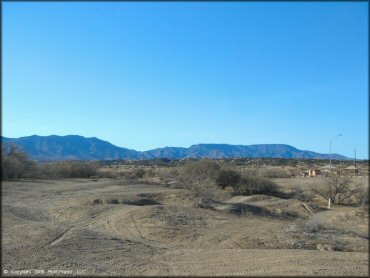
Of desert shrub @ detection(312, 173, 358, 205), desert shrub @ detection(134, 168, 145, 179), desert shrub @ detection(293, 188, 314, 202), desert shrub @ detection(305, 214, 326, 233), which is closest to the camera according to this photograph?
desert shrub @ detection(305, 214, 326, 233)

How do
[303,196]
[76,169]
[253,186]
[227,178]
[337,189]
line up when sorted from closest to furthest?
[337,189] → [303,196] → [253,186] → [227,178] → [76,169]

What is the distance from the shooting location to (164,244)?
2067cm

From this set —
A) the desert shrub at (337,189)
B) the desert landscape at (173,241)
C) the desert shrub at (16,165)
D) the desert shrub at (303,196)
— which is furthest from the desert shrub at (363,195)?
the desert shrub at (16,165)

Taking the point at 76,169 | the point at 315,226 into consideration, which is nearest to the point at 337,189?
the point at 315,226

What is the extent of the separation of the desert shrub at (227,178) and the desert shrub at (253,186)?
68 cm

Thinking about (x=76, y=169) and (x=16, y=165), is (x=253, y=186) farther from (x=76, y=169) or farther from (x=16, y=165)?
(x=16, y=165)

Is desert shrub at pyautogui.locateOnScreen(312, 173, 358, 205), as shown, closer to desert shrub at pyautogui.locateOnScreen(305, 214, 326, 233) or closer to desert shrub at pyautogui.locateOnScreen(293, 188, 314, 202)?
desert shrub at pyautogui.locateOnScreen(293, 188, 314, 202)

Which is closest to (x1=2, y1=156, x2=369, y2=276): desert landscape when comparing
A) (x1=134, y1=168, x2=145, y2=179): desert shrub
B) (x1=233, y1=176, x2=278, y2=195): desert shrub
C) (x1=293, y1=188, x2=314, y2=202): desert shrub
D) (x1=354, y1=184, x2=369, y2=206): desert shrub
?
(x1=354, y1=184, x2=369, y2=206): desert shrub

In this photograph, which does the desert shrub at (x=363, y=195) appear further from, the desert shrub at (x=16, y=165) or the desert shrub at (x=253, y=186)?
the desert shrub at (x=253, y=186)

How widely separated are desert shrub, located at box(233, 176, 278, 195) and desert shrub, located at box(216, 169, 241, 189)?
678 millimetres

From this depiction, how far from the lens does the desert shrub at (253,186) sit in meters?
52.3

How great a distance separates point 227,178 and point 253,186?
3.38m

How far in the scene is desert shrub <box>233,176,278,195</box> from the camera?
5231 centimetres

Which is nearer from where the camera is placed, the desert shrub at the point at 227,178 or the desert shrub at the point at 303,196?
the desert shrub at the point at 303,196
